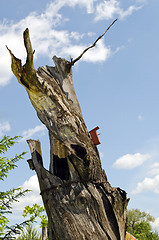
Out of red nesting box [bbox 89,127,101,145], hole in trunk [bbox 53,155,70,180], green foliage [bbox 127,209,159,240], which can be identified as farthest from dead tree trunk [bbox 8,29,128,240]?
green foliage [bbox 127,209,159,240]

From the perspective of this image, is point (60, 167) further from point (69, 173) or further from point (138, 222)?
point (138, 222)

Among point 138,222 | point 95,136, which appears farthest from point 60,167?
point 138,222

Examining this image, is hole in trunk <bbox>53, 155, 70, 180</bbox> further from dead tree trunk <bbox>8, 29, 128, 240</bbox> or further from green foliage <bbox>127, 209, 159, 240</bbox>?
green foliage <bbox>127, 209, 159, 240</bbox>

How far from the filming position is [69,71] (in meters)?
5.68

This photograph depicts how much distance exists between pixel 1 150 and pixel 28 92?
2362 millimetres

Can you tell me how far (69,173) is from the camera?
442 cm

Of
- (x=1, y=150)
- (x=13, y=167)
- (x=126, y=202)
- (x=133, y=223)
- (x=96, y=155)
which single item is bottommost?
(x=126, y=202)

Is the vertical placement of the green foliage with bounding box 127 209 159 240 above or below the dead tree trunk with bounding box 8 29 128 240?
above

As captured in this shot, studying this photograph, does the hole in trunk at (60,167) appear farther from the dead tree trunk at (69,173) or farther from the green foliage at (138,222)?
the green foliage at (138,222)

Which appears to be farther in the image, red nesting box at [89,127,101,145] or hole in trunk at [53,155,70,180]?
red nesting box at [89,127,101,145]

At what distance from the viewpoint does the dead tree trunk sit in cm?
402

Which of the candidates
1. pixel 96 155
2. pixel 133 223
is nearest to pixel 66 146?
pixel 96 155

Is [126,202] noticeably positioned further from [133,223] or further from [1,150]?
[133,223]

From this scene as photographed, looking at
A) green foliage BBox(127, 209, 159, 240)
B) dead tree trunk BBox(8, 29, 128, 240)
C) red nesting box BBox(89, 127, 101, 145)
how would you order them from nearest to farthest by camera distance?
dead tree trunk BBox(8, 29, 128, 240), red nesting box BBox(89, 127, 101, 145), green foliage BBox(127, 209, 159, 240)
